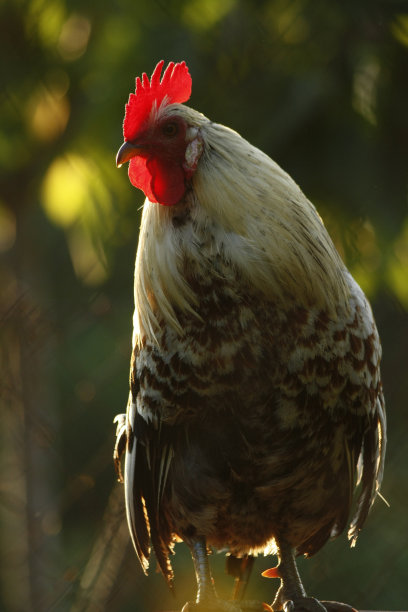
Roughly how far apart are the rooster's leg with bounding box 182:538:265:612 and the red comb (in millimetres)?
1186

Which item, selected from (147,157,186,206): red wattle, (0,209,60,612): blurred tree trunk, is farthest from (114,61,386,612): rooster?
(0,209,60,612): blurred tree trunk

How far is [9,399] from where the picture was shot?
482 centimetres

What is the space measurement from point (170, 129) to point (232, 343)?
1.99 feet

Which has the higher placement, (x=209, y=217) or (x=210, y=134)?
(x=210, y=134)

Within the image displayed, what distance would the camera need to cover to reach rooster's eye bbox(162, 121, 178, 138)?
2.33 meters

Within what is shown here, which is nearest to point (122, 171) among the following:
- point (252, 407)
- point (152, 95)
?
point (152, 95)

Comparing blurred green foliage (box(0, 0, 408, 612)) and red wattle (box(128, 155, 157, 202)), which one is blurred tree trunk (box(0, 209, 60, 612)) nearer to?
blurred green foliage (box(0, 0, 408, 612))

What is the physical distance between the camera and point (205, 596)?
2.48m

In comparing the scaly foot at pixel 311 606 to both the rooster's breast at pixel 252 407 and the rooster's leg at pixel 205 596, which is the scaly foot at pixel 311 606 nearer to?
the rooster's leg at pixel 205 596

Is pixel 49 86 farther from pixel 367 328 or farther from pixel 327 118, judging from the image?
pixel 367 328

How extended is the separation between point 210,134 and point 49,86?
3.18 meters

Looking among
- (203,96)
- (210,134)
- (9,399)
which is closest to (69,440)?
(9,399)

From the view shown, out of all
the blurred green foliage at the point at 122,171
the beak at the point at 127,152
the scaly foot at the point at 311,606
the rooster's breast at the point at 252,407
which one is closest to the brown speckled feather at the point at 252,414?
the rooster's breast at the point at 252,407

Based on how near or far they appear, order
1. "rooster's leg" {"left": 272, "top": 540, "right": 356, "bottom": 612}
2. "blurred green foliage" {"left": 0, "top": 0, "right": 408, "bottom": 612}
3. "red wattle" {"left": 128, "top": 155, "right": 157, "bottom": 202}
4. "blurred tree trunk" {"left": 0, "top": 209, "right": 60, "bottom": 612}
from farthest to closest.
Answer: "blurred tree trunk" {"left": 0, "top": 209, "right": 60, "bottom": 612} < "blurred green foliage" {"left": 0, "top": 0, "right": 408, "bottom": 612} < "rooster's leg" {"left": 272, "top": 540, "right": 356, "bottom": 612} < "red wattle" {"left": 128, "top": 155, "right": 157, "bottom": 202}
